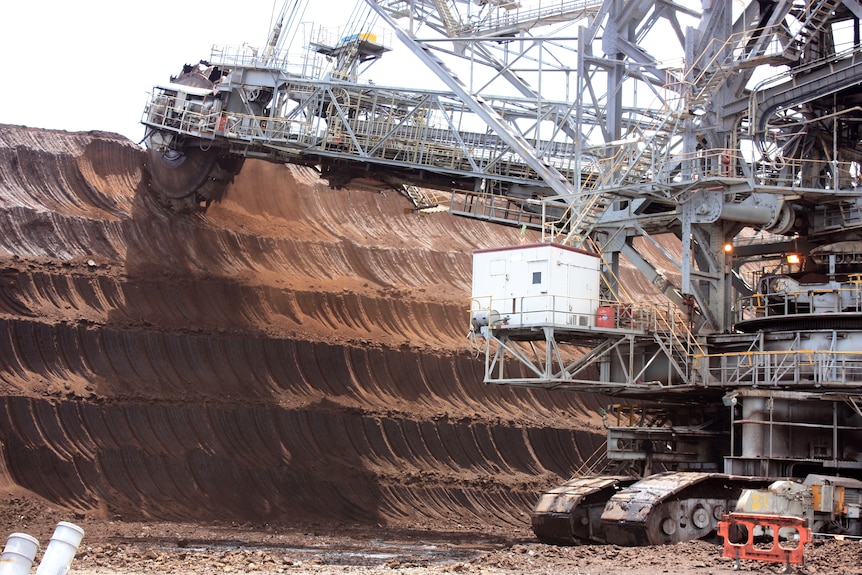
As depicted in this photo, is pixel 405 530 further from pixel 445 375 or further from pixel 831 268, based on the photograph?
pixel 831 268

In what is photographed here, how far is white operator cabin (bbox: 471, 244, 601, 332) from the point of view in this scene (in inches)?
1109

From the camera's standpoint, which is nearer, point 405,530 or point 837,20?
point 837,20

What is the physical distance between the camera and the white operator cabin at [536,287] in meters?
28.2

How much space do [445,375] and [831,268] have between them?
21009 mm

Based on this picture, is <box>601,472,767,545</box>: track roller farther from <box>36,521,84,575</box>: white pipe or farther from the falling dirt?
<box>36,521,84,575</box>: white pipe

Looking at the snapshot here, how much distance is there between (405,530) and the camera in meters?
38.4

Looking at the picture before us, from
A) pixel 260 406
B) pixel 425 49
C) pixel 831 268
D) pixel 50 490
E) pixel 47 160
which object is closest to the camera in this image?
pixel 831 268

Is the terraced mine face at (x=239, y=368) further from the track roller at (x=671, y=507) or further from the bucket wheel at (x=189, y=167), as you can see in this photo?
the track roller at (x=671, y=507)

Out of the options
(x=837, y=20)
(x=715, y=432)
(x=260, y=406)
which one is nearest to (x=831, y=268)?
(x=715, y=432)

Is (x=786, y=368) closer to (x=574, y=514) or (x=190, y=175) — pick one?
(x=574, y=514)

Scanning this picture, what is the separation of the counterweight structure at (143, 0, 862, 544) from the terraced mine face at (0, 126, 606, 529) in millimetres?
8093

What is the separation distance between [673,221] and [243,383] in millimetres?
17722

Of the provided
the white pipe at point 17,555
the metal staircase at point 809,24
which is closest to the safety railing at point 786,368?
the metal staircase at point 809,24

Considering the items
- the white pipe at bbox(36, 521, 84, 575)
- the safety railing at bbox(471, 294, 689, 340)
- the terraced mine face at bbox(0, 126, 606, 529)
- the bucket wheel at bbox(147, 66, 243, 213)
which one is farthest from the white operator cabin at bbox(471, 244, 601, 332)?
the white pipe at bbox(36, 521, 84, 575)
